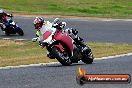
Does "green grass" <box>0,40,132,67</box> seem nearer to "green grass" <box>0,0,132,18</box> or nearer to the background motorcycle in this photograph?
the background motorcycle

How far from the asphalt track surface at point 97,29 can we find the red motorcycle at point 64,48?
956 cm

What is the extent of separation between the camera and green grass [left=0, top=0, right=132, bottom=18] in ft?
116

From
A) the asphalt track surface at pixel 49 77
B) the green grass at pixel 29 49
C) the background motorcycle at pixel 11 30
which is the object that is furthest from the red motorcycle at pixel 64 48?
the background motorcycle at pixel 11 30

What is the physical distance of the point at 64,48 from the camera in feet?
43.7

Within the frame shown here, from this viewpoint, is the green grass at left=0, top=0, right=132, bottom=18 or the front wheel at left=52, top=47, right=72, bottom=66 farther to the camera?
the green grass at left=0, top=0, right=132, bottom=18

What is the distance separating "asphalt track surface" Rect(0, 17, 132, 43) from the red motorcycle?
956 cm

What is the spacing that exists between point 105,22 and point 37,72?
19.9 meters

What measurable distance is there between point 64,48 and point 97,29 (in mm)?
14605

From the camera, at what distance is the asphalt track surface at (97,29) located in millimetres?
24536

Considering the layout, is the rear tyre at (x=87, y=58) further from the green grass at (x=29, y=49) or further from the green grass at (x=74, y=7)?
the green grass at (x=74, y=7)

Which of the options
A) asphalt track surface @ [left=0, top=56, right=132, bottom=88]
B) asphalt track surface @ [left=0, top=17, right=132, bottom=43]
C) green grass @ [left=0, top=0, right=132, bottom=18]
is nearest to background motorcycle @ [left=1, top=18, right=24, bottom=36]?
asphalt track surface @ [left=0, top=17, right=132, bottom=43]

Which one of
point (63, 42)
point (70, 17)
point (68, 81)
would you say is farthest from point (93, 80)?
point (70, 17)

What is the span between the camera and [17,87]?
28.2 ft

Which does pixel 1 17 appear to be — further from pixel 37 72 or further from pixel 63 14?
pixel 37 72
